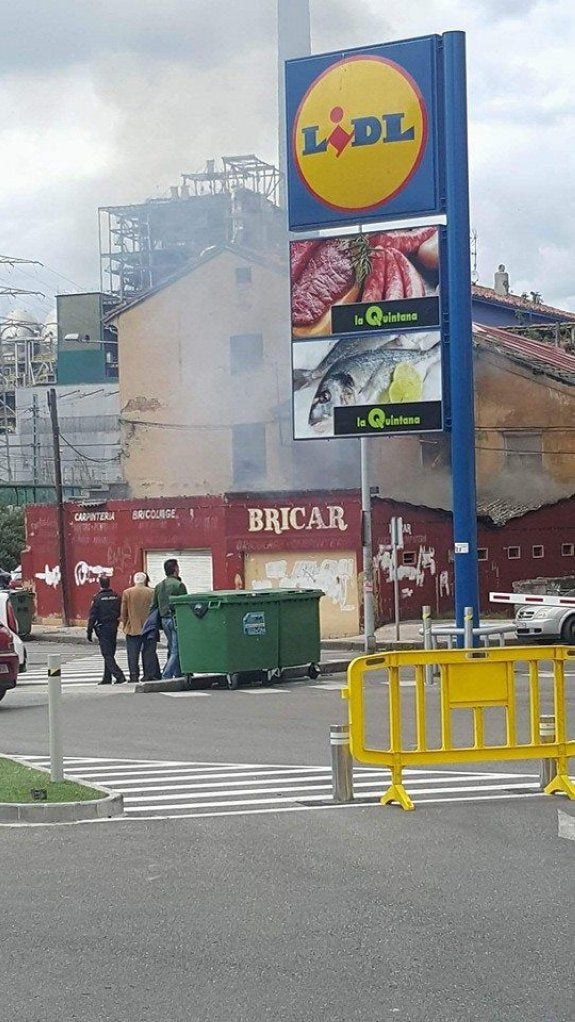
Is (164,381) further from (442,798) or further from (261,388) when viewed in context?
(442,798)

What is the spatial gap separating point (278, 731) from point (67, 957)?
9.31m

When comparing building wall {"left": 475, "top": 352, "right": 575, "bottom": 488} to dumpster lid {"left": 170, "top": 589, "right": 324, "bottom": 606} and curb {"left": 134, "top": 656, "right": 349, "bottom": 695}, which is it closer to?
curb {"left": 134, "top": 656, "right": 349, "bottom": 695}

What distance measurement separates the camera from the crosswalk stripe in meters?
10.7

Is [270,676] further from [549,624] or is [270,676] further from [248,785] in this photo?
[248,785]

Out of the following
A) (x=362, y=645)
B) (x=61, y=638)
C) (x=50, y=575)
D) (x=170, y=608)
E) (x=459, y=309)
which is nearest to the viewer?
(x=170, y=608)

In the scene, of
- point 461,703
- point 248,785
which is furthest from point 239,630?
point 461,703

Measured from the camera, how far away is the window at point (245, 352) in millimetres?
47219

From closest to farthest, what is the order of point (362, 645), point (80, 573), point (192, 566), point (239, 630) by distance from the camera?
1. point (239, 630)
2. point (362, 645)
3. point (192, 566)
4. point (80, 573)

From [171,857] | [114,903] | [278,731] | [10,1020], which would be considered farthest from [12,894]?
[278,731]

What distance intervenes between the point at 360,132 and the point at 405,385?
4253mm

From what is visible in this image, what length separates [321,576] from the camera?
113 ft

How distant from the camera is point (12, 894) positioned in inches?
308

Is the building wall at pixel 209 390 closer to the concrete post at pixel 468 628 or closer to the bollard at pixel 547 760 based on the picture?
the concrete post at pixel 468 628

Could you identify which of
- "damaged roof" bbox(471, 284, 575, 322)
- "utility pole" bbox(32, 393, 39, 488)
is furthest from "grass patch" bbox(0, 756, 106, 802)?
"utility pole" bbox(32, 393, 39, 488)
